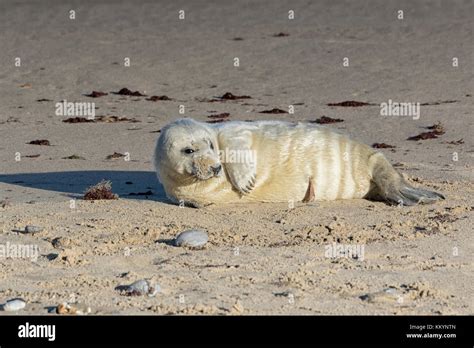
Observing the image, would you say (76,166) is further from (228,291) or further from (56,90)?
(56,90)

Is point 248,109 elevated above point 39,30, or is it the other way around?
point 39,30

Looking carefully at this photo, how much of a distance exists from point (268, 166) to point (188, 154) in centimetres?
64

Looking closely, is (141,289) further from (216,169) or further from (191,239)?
(216,169)

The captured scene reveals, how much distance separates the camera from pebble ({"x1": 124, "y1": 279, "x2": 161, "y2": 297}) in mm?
6027

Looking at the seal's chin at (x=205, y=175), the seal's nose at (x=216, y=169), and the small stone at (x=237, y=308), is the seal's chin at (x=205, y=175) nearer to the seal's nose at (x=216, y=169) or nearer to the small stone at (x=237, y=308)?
the seal's nose at (x=216, y=169)

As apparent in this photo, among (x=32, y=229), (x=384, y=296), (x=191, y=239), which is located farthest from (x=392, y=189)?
(x=32, y=229)

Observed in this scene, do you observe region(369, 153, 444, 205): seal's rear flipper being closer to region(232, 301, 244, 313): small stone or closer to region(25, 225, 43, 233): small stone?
region(25, 225, 43, 233): small stone

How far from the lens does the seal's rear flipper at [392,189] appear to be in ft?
27.1

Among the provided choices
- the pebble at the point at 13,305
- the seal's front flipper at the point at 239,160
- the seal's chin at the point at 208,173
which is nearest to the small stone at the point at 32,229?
the seal's chin at the point at 208,173

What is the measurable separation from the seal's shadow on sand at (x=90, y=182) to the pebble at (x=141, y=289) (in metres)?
2.50

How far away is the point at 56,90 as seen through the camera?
16469 millimetres
